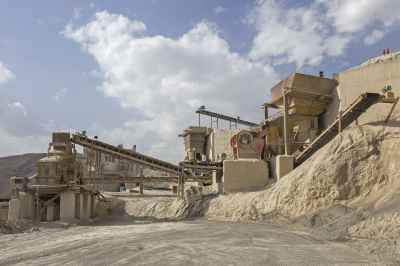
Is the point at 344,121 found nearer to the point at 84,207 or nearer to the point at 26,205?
the point at 84,207

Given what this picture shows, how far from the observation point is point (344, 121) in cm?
2277

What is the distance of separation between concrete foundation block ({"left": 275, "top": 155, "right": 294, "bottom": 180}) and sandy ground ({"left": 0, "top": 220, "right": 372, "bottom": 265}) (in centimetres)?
Answer: 553

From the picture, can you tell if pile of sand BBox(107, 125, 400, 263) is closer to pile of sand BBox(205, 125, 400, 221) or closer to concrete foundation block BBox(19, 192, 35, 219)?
pile of sand BBox(205, 125, 400, 221)

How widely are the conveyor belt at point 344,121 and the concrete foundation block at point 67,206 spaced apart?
14768mm

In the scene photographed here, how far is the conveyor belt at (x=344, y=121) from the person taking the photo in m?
21.4

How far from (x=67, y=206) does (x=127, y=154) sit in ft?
22.2

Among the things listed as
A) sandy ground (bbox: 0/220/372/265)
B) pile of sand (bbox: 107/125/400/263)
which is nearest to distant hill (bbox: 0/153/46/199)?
pile of sand (bbox: 107/125/400/263)

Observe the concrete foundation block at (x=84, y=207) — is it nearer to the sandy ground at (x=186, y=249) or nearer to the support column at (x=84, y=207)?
the support column at (x=84, y=207)

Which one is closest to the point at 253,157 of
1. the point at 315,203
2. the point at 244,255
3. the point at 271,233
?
the point at 315,203

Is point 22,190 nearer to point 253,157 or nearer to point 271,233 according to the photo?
point 253,157

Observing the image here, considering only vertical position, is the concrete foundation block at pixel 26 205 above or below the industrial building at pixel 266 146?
below

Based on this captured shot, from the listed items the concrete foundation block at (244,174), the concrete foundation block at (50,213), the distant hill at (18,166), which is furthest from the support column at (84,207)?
the distant hill at (18,166)

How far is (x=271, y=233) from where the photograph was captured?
16.2 metres

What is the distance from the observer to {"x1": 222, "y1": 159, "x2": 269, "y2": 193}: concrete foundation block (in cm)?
2370
